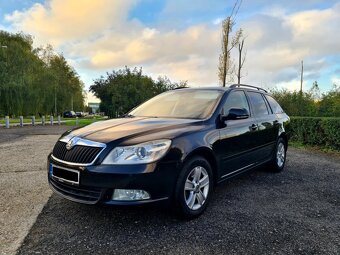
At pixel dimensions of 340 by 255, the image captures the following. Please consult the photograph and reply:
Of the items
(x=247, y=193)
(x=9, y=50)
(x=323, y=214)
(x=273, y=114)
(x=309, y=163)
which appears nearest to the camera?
(x=323, y=214)

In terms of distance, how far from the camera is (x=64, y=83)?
40.7 metres

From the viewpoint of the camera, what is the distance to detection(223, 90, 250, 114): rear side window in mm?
4496

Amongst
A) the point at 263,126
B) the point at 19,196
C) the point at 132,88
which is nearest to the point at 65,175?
the point at 19,196

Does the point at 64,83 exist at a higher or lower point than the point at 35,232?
higher

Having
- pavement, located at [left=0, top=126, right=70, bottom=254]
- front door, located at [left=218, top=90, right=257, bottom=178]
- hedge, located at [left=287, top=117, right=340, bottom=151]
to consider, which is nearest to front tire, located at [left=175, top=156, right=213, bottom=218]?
front door, located at [left=218, top=90, right=257, bottom=178]

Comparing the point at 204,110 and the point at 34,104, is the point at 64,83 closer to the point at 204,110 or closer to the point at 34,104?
the point at 34,104

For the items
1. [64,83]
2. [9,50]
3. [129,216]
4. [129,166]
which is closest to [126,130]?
[129,166]

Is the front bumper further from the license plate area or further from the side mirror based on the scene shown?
the side mirror

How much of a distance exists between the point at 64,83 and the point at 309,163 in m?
38.1

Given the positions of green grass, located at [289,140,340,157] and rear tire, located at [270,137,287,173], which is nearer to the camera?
rear tire, located at [270,137,287,173]

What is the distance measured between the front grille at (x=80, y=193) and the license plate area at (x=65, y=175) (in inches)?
2.5

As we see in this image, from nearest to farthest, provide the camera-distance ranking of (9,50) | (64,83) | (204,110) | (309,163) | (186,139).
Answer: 1. (186,139)
2. (204,110)
3. (309,163)
4. (9,50)
5. (64,83)

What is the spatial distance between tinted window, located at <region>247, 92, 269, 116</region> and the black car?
382 mm

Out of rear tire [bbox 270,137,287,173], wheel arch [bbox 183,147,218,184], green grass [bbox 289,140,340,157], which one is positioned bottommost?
green grass [bbox 289,140,340,157]
